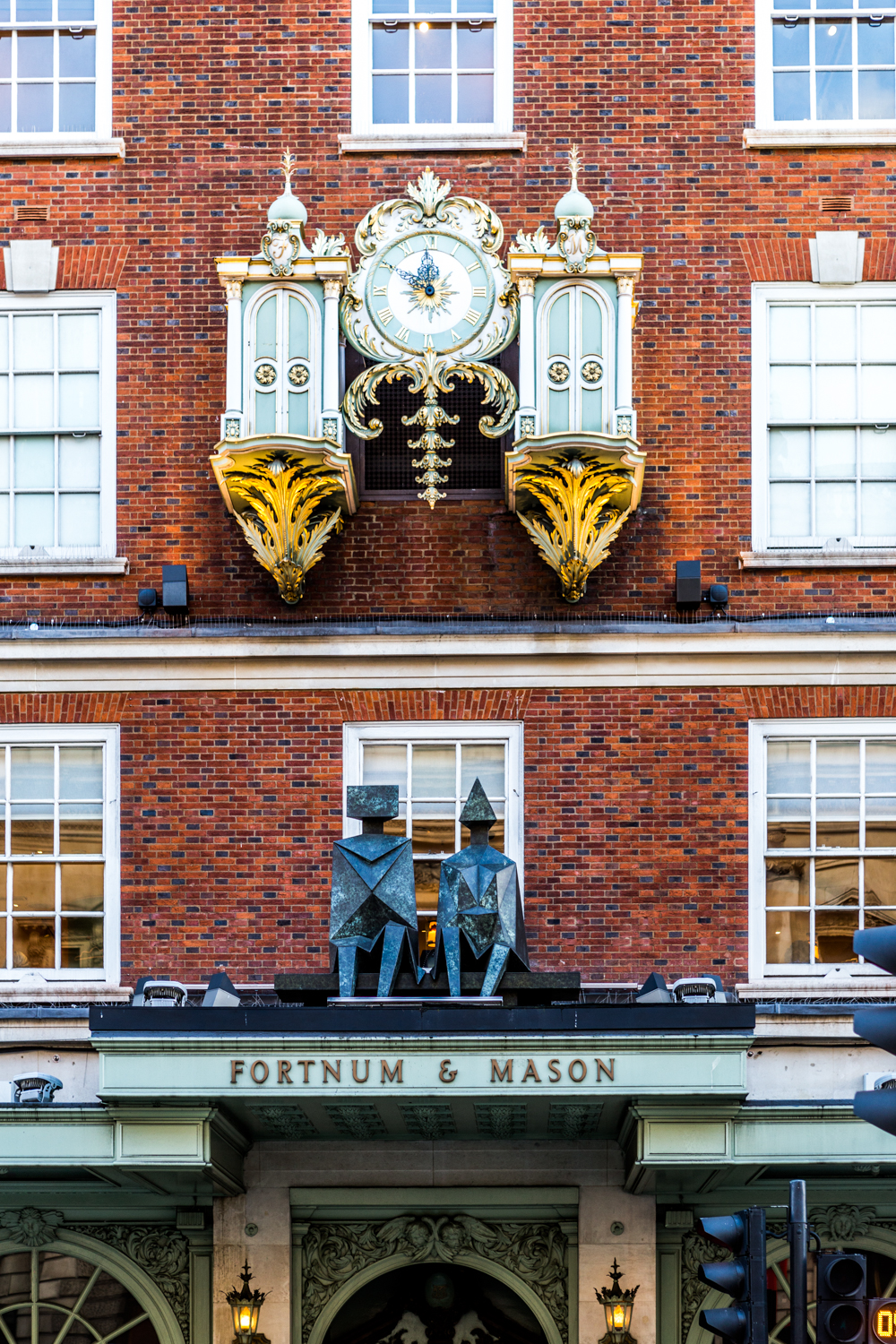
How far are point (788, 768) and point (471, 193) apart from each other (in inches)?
233

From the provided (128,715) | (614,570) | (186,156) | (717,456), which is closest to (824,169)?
(717,456)

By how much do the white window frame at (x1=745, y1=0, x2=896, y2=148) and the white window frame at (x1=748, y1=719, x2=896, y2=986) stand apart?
17.3ft

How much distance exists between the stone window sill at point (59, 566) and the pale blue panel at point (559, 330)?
424 centimetres

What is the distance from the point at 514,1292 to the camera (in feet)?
51.3

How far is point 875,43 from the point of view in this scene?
17047 millimetres

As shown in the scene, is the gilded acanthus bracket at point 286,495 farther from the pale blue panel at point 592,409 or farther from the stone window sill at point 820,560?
the stone window sill at point 820,560

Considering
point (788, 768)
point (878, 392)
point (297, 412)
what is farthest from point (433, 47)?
point (788, 768)

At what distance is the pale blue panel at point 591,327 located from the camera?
15750 millimetres

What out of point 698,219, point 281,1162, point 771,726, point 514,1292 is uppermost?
point 698,219

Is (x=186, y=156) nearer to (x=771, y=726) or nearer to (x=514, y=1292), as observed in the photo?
(x=771, y=726)

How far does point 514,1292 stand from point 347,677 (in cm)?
543

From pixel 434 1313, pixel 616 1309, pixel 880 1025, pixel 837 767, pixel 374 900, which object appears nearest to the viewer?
pixel 880 1025

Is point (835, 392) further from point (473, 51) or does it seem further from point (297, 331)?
point (297, 331)

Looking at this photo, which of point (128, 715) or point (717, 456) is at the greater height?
point (717, 456)
